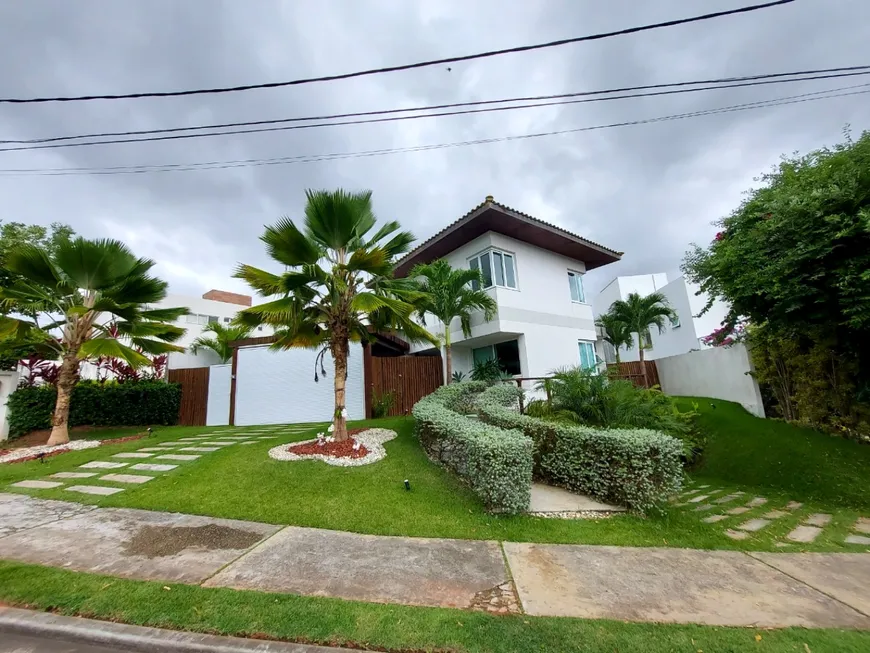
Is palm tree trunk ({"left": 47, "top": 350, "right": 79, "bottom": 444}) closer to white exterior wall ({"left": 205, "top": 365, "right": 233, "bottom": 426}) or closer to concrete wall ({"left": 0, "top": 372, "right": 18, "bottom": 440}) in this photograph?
concrete wall ({"left": 0, "top": 372, "right": 18, "bottom": 440})

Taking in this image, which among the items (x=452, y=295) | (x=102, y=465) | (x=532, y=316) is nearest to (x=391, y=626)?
(x=102, y=465)

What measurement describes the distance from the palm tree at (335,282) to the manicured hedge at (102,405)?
362 inches

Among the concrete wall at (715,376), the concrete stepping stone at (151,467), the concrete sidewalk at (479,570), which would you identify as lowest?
the concrete sidewalk at (479,570)

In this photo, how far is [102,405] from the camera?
12430 mm

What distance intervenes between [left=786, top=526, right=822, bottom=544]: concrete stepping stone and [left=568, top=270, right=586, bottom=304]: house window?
1098 cm

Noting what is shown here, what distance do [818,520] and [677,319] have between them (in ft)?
62.5

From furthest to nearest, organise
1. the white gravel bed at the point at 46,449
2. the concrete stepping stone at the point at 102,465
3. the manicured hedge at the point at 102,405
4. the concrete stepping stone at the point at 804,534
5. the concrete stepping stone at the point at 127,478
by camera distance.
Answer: the manicured hedge at the point at 102,405 → the white gravel bed at the point at 46,449 → the concrete stepping stone at the point at 102,465 → the concrete stepping stone at the point at 127,478 → the concrete stepping stone at the point at 804,534

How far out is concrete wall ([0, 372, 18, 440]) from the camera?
10484mm

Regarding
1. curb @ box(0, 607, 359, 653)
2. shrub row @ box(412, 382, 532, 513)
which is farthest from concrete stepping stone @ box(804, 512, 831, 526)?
curb @ box(0, 607, 359, 653)

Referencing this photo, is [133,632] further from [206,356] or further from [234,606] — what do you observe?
[206,356]

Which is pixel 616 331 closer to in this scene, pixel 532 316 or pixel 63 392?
pixel 532 316

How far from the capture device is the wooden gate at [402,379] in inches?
490

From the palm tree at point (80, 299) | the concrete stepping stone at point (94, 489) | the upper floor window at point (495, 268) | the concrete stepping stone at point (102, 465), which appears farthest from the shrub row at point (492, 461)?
the palm tree at point (80, 299)

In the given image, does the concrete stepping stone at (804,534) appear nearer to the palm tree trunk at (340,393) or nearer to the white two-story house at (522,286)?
the palm tree trunk at (340,393)
